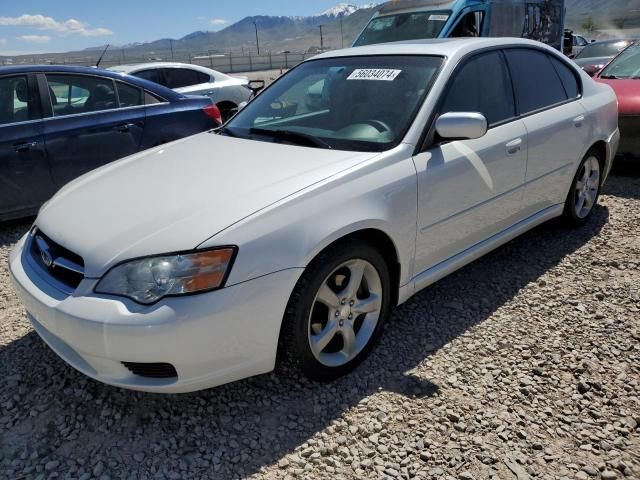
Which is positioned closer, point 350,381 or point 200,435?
point 200,435

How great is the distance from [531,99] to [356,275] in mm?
1964

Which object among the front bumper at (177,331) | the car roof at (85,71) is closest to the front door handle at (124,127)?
the car roof at (85,71)

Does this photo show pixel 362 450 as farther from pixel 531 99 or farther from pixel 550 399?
pixel 531 99

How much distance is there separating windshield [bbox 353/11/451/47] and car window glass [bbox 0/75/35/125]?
17.6 feet

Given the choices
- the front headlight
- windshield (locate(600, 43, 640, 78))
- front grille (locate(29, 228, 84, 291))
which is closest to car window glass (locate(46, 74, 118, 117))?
front grille (locate(29, 228, 84, 291))

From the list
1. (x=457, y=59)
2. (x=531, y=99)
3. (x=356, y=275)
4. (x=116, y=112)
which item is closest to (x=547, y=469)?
(x=356, y=275)

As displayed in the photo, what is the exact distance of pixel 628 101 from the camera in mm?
5695

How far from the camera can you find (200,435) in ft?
7.72

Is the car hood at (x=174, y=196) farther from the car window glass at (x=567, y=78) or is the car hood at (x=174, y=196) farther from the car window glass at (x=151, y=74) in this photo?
the car window glass at (x=151, y=74)

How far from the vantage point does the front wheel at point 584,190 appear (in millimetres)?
4191

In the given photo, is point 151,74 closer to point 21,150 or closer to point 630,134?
point 21,150

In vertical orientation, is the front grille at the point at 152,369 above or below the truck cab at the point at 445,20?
below

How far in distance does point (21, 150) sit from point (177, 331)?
3.44 metres

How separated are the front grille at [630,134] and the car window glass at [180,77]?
6253 millimetres
